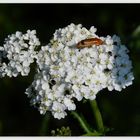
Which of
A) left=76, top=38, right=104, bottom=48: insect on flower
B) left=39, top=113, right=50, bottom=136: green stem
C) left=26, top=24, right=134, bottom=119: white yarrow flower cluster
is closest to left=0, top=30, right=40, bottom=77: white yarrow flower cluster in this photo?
left=26, top=24, right=134, bottom=119: white yarrow flower cluster

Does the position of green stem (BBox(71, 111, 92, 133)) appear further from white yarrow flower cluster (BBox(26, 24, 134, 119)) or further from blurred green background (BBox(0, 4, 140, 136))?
blurred green background (BBox(0, 4, 140, 136))

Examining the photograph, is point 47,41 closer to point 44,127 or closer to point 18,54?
point 44,127

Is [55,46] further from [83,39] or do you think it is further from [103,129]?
[103,129]

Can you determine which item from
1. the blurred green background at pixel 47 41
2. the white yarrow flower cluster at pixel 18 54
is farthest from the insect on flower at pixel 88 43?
the blurred green background at pixel 47 41

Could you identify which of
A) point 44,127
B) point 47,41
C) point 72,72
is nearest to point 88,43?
point 72,72

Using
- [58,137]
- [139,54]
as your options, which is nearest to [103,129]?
[58,137]

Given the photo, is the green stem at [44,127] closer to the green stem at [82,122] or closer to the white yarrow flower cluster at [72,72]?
the green stem at [82,122]

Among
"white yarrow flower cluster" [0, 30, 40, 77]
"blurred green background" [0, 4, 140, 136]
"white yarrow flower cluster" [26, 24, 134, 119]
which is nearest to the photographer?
"white yarrow flower cluster" [26, 24, 134, 119]
